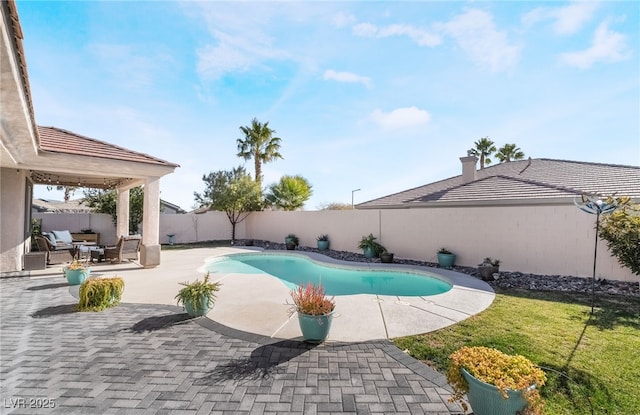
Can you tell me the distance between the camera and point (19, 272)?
8.90 m

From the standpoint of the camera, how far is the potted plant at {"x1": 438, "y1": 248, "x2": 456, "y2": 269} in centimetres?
1120

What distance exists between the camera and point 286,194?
2128 centimetres

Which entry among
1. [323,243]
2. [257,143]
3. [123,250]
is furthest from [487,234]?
[257,143]

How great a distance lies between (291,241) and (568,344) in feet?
46.8

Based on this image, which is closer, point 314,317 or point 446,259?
point 314,317

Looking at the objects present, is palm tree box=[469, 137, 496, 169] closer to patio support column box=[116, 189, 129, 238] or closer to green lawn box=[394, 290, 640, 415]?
green lawn box=[394, 290, 640, 415]

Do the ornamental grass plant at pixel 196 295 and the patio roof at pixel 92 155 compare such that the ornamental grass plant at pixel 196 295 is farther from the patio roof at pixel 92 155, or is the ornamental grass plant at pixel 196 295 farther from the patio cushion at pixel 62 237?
the patio cushion at pixel 62 237

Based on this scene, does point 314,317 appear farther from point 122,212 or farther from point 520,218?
point 122,212

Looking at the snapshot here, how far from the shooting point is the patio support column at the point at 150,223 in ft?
33.9

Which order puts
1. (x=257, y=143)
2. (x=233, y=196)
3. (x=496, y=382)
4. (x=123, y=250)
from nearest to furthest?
(x=496, y=382), (x=123, y=250), (x=233, y=196), (x=257, y=143)

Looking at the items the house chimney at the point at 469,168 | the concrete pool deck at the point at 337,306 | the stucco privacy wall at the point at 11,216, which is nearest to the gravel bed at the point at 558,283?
the concrete pool deck at the point at 337,306

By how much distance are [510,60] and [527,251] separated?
6.14m

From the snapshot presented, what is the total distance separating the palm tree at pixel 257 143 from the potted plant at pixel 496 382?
75.4ft

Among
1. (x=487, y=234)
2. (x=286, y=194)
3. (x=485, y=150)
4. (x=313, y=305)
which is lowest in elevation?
(x=313, y=305)
